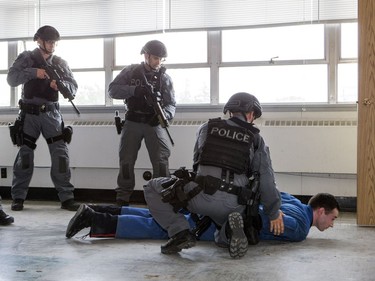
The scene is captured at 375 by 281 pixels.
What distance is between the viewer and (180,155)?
5359mm

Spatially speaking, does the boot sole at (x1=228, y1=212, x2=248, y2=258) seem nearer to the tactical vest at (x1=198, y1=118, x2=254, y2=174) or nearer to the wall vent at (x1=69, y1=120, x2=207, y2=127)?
the tactical vest at (x1=198, y1=118, x2=254, y2=174)

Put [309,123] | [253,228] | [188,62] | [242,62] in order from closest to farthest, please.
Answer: [253,228] < [309,123] < [242,62] < [188,62]

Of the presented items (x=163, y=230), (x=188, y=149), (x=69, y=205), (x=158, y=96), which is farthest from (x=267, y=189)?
(x=69, y=205)

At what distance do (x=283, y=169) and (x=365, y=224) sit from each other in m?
1.13

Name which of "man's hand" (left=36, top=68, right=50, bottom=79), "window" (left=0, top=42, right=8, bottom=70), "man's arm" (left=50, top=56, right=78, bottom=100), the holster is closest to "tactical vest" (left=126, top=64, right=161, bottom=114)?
"man's arm" (left=50, top=56, right=78, bottom=100)

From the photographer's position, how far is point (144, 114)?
4848 millimetres

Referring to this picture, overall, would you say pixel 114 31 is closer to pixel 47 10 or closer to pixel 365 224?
pixel 47 10

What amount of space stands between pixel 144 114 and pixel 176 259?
206 cm

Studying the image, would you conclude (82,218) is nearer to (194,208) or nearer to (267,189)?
(194,208)

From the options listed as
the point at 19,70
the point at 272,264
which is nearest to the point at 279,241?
the point at 272,264

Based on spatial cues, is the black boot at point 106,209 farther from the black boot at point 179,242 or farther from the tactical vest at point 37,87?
the tactical vest at point 37,87

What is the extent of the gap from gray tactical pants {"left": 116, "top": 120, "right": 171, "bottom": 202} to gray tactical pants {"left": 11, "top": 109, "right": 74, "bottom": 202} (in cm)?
51

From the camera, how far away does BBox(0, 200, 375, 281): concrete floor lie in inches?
105

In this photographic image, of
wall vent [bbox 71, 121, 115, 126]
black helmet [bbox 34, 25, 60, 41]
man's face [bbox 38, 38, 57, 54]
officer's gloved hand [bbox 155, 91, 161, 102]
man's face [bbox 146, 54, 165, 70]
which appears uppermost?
black helmet [bbox 34, 25, 60, 41]
